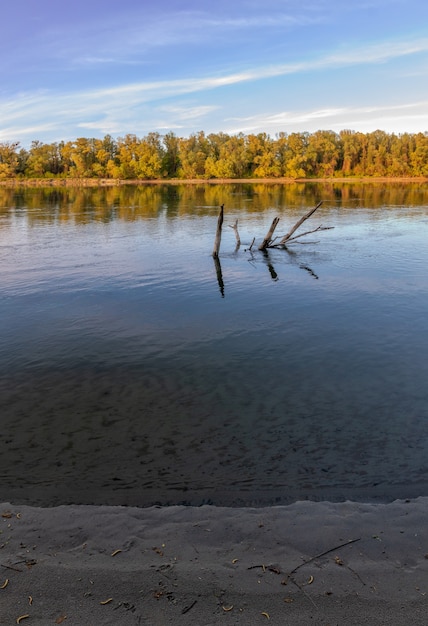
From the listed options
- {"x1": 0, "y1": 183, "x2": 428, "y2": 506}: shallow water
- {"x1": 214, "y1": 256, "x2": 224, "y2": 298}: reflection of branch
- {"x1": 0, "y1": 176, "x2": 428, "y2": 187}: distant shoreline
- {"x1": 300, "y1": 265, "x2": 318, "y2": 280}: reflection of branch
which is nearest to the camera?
{"x1": 0, "y1": 183, "x2": 428, "y2": 506}: shallow water

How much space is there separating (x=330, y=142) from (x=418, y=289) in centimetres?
18708

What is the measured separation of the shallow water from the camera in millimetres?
9570

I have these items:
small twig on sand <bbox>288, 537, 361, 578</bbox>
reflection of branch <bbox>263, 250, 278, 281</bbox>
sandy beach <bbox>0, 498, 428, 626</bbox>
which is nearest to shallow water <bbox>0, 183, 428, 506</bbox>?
Result: reflection of branch <bbox>263, 250, 278, 281</bbox>

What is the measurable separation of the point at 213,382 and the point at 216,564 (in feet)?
25.0

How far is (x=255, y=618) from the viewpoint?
561 cm

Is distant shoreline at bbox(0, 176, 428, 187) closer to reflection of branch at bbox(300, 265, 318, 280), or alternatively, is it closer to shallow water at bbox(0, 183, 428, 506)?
reflection of branch at bbox(300, 265, 318, 280)

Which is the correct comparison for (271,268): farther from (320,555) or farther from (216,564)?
(216,564)

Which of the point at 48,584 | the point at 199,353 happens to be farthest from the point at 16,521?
the point at 199,353

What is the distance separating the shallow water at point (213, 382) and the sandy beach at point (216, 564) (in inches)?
32.2

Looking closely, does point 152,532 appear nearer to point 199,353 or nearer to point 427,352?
point 199,353

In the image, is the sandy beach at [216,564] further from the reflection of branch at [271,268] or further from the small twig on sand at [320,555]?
the reflection of branch at [271,268]

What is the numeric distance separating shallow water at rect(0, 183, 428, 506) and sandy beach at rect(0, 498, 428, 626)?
82cm

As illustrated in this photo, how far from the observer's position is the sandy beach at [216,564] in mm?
5719

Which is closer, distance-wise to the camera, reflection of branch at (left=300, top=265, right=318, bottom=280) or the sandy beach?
the sandy beach
